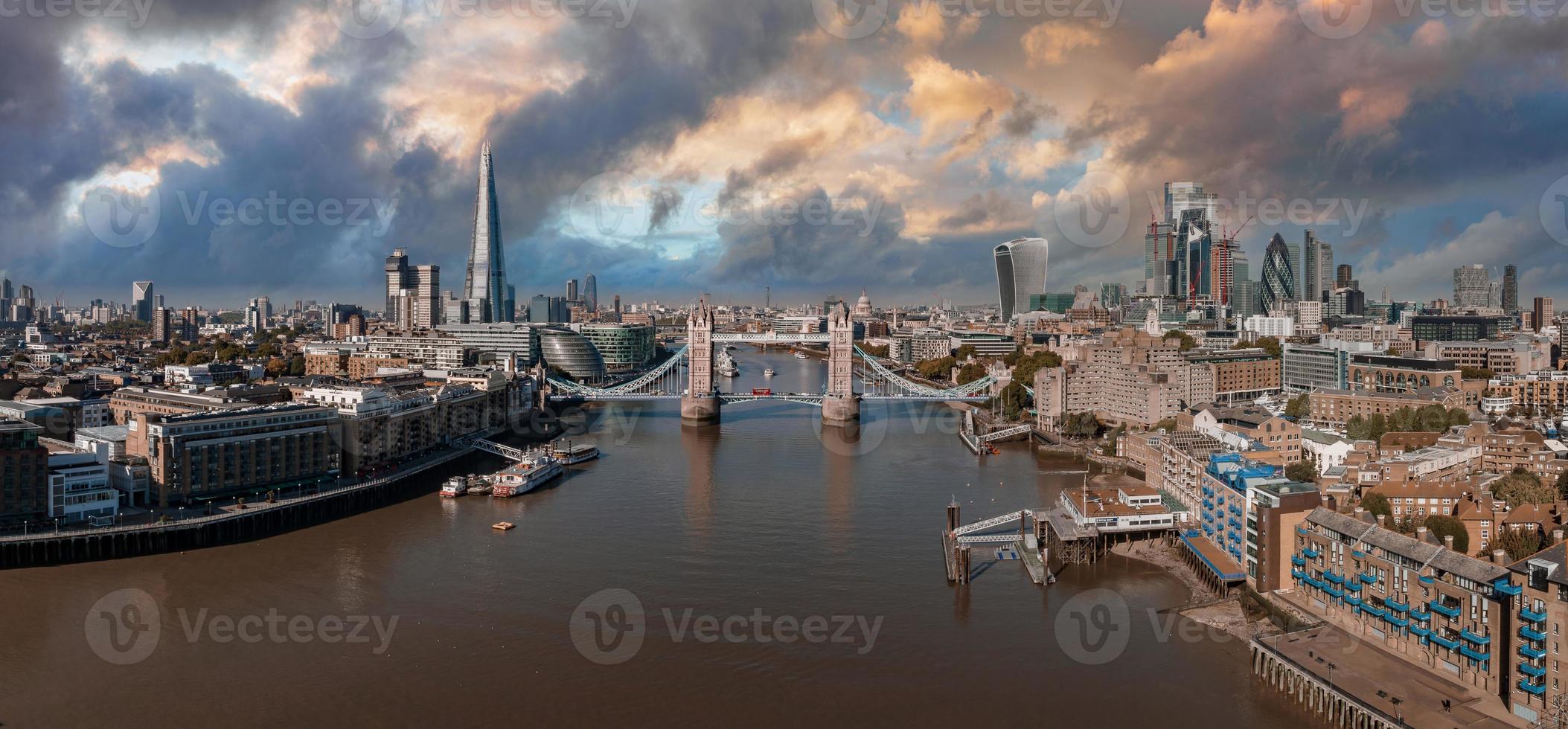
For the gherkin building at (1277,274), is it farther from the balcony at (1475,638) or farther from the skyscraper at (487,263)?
the balcony at (1475,638)

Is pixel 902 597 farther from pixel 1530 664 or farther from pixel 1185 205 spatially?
pixel 1185 205

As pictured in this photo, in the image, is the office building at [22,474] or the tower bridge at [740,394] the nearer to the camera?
the office building at [22,474]

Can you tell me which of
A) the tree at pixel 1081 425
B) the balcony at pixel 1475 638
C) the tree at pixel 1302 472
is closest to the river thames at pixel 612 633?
the balcony at pixel 1475 638

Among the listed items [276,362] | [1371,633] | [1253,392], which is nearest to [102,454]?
[1371,633]

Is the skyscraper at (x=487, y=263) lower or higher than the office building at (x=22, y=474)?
higher

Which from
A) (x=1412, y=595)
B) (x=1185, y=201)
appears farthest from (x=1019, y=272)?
(x=1412, y=595)

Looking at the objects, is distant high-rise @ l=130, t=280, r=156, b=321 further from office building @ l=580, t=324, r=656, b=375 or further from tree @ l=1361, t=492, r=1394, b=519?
tree @ l=1361, t=492, r=1394, b=519
